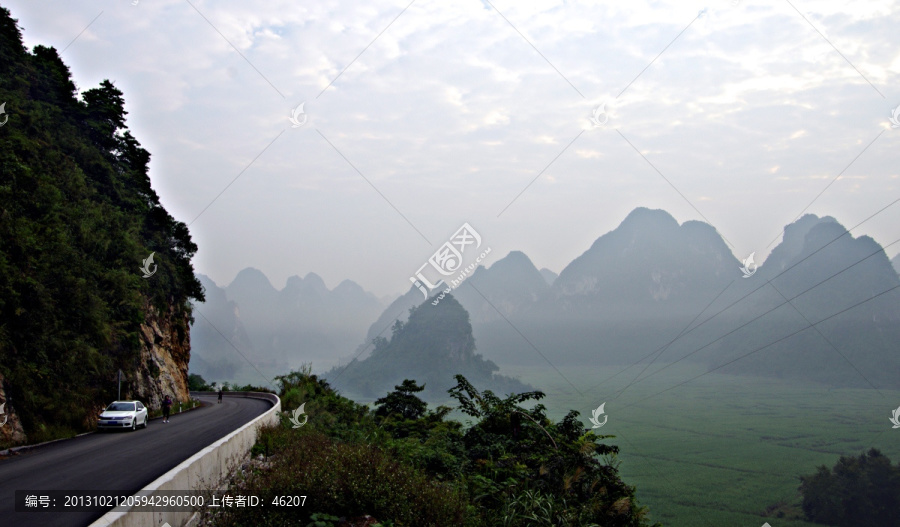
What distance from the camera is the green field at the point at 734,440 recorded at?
8588 centimetres

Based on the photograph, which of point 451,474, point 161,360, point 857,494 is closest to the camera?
point 451,474

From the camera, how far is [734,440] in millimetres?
128500

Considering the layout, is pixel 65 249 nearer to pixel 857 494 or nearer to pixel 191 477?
pixel 191 477

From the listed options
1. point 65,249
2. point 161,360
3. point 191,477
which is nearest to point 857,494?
point 161,360

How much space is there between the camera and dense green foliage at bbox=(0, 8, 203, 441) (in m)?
18.9

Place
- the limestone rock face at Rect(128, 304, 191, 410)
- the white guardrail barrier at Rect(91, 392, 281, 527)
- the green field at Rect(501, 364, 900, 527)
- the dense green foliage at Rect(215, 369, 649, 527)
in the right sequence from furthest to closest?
the green field at Rect(501, 364, 900, 527) < the limestone rock face at Rect(128, 304, 191, 410) < the dense green foliage at Rect(215, 369, 649, 527) < the white guardrail barrier at Rect(91, 392, 281, 527)

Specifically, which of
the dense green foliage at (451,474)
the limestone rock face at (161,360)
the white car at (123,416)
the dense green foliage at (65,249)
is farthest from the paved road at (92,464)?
the limestone rock face at (161,360)

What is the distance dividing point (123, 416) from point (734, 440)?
138759 millimetres

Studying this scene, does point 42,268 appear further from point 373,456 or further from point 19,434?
point 373,456

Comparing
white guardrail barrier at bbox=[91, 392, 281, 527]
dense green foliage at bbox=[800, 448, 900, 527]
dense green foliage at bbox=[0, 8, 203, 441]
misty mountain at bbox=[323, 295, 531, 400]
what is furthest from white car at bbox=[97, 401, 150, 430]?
misty mountain at bbox=[323, 295, 531, 400]

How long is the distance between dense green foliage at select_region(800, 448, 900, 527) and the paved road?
7758cm

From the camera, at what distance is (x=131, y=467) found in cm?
1245

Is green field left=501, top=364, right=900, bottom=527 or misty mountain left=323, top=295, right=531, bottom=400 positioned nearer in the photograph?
green field left=501, top=364, right=900, bottom=527

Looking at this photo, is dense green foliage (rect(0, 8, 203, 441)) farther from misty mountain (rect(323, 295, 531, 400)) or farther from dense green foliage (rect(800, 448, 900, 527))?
misty mountain (rect(323, 295, 531, 400))
